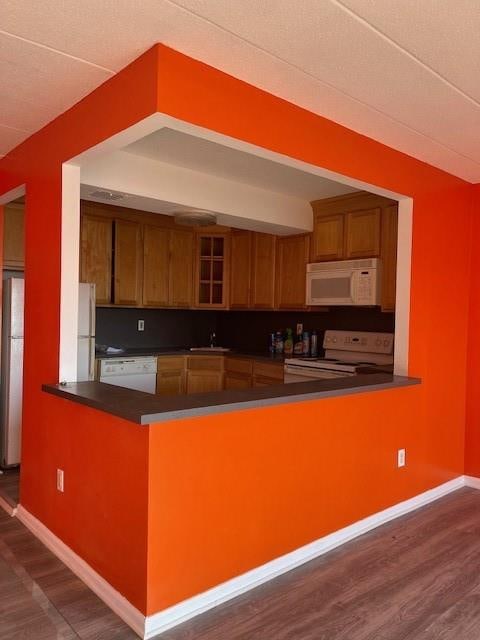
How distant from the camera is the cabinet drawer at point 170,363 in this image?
4.68m

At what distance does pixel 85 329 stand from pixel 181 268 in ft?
4.86

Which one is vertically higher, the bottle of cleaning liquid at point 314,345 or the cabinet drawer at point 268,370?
the bottle of cleaning liquid at point 314,345

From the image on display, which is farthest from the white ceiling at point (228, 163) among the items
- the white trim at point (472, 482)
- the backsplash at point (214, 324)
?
the white trim at point (472, 482)

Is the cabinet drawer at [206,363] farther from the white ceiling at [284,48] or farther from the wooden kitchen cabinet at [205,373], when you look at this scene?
the white ceiling at [284,48]

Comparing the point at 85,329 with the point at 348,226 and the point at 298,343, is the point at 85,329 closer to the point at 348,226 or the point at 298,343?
the point at 298,343

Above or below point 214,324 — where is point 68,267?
above

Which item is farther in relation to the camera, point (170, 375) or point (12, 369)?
point (170, 375)

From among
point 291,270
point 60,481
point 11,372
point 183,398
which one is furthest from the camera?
point 291,270

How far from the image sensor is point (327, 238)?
4270 mm

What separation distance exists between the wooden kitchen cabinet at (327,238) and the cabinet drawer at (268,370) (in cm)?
104

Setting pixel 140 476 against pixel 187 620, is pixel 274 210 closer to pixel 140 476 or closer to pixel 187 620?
pixel 140 476

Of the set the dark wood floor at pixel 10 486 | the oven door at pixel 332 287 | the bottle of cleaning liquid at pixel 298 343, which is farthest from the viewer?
the bottle of cleaning liquid at pixel 298 343

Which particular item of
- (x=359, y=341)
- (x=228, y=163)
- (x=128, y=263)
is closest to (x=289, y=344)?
(x=359, y=341)

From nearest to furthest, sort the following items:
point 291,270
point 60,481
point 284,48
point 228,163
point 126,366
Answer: point 284,48 < point 60,481 < point 228,163 < point 126,366 < point 291,270
